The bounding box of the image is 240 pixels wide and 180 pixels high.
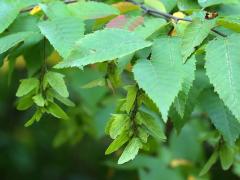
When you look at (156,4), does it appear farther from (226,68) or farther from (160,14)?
(226,68)

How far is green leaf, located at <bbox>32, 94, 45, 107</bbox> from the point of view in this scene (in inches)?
47.9

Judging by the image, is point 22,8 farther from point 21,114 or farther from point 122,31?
point 21,114

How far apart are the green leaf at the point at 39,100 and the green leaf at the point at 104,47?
0.17 meters

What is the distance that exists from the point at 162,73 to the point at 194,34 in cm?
12

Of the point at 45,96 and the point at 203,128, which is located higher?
the point at 45,96

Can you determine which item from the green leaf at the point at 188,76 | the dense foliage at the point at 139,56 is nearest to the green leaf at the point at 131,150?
the dense foliage at the point at 139,56

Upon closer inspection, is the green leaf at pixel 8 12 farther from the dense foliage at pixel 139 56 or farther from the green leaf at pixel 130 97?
the green leaf at pixel 130 97

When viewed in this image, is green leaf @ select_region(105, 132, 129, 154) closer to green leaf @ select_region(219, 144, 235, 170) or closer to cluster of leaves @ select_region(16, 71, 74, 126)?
cluster of leaves @ select_region(16, 71, 74, 126)

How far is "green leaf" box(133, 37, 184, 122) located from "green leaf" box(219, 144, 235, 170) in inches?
14.5

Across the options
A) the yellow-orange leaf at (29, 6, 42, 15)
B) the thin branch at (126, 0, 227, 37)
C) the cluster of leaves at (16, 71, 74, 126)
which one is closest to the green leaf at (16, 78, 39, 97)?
the cluster of leaves at (16, 71, 74, 126)

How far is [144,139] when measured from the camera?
1116 mm

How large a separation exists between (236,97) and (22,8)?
598mm

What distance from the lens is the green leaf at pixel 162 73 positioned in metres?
1.01

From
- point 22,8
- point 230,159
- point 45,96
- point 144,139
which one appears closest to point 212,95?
point 230,159
